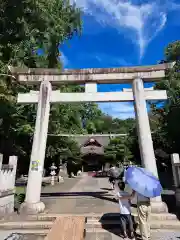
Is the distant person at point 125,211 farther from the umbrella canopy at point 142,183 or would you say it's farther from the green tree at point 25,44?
the green tree at point 25,44

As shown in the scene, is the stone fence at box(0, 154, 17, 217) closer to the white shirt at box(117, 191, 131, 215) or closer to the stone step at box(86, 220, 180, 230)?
the stone step at box(86, 220, 180, 230)

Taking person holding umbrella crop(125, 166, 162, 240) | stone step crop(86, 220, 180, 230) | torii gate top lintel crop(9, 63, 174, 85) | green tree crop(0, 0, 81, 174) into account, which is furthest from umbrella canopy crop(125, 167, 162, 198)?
green tree crop(0, 0, 81, 174)

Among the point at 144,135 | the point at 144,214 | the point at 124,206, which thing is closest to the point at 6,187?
the point at 124,206

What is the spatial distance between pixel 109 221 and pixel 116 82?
18.2 ft

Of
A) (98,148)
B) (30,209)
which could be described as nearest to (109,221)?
(30,209)

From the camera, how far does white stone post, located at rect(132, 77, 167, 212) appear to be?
689 centimetres

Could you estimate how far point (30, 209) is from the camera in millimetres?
6961

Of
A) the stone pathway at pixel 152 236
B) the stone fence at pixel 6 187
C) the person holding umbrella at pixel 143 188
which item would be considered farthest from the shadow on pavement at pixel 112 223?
the stone fence at pixel 6 187

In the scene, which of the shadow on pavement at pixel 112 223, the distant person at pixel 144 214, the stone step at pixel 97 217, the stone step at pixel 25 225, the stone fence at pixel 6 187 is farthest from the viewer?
the stone fence at pixel 6 187

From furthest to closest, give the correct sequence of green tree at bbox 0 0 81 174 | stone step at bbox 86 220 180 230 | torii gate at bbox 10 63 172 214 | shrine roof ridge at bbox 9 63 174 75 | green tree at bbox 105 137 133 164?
green tree at bbox 105 137 133 164 → green tree at bbox 0 0 81 174 → shrine roof ridge at bbox 9 63 174 75 → torii gate at bbox 10 63 172 214 → stone step at bbox 86 220 180 230

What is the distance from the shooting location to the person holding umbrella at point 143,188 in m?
4.39

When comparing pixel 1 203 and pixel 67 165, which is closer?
pixel 1 203

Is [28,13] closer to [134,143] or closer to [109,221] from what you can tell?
[109,221]

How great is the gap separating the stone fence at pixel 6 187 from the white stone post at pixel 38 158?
59 centimetres
